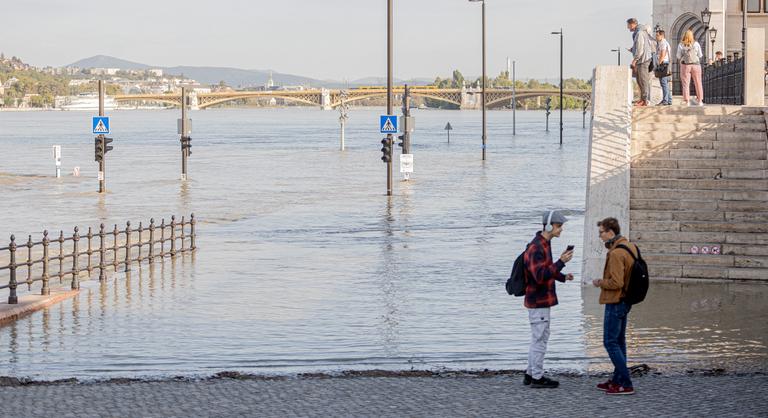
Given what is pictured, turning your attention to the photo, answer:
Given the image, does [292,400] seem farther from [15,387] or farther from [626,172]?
[626,172]

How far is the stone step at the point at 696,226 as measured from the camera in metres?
21.3

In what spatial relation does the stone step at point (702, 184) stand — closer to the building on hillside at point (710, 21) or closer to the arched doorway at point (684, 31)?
the building on hillside at point (710, 21)

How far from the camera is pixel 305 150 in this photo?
9725 centimetres

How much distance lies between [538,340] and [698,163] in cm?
1162

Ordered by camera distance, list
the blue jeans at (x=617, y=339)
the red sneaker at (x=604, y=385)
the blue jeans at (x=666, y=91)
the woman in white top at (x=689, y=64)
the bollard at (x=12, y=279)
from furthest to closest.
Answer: the woman in white top at (x=689, y=64) < the blue jeans at (x=666, y=91) < the bollard at (x=12, y=279) < the red sneaker at (x=604, y=385) < the blue jeans at (x=617, y=339)

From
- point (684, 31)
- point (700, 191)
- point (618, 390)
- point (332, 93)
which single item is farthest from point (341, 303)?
point (332, 93)

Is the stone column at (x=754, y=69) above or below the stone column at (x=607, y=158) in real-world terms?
above

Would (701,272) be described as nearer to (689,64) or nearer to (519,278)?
(689,64)

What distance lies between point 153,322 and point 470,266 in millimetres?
8109

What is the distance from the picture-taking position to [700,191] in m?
22.2

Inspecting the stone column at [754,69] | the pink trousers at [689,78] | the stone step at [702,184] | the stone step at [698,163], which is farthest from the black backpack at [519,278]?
the stone column at [754,69]

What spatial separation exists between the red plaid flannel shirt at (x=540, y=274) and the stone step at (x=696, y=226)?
9676 mm

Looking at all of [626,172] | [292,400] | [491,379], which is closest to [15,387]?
[292,400]

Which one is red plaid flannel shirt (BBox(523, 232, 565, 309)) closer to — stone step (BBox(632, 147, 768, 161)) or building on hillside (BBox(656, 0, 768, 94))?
stone step (BBox(632, 147, 768, 161))
